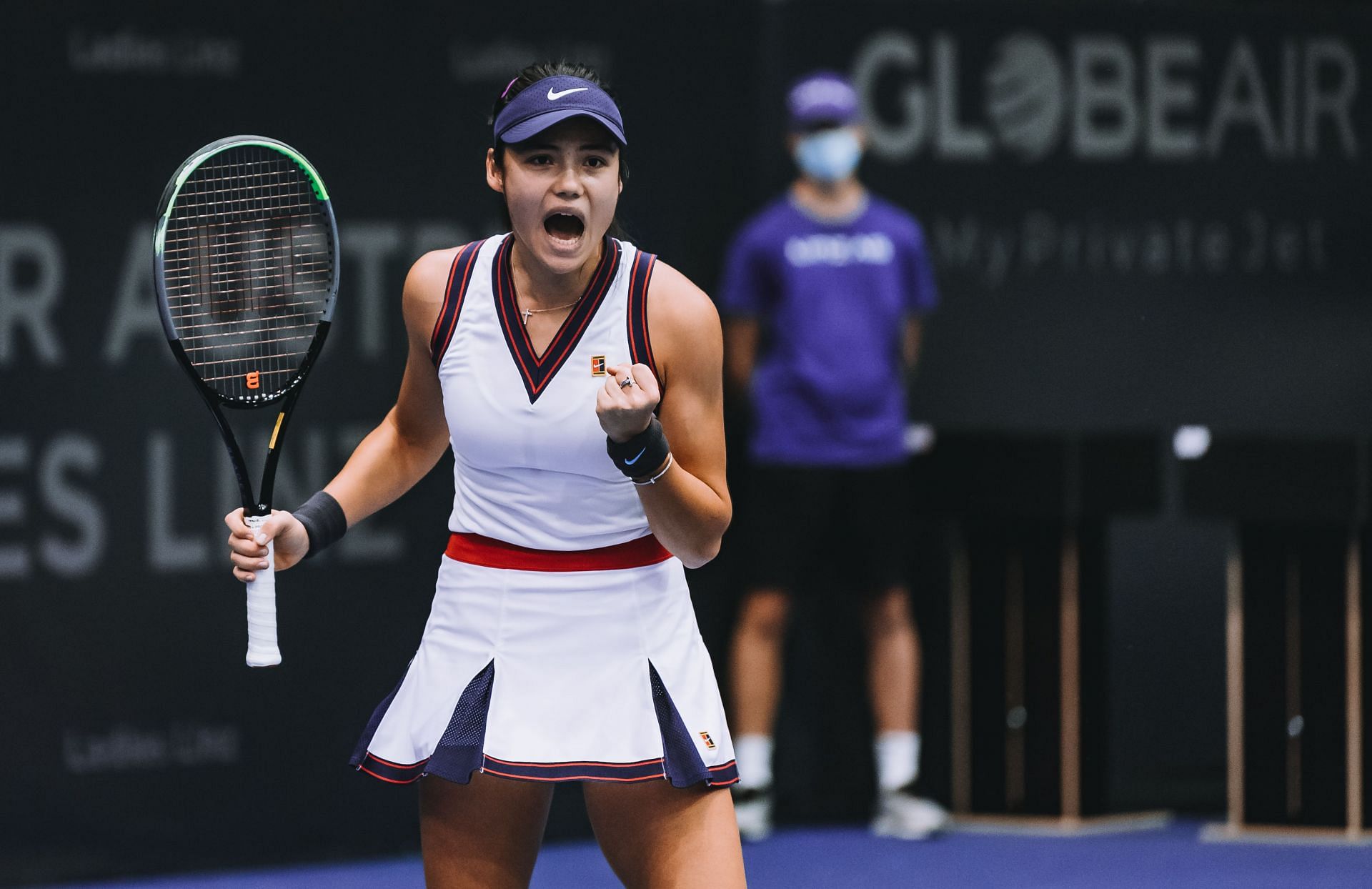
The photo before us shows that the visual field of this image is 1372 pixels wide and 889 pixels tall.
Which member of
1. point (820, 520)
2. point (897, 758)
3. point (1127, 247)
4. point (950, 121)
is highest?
point (950, 121)

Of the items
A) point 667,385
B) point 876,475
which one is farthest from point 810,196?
point 667,385

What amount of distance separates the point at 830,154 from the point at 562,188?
2784mm

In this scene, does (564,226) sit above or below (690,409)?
above

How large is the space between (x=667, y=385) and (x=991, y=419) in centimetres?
315

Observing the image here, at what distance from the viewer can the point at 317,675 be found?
5.21m

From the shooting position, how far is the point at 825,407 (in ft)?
17.7

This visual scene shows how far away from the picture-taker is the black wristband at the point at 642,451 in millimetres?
2578

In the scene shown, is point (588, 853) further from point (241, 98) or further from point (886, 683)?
point (241, 98)

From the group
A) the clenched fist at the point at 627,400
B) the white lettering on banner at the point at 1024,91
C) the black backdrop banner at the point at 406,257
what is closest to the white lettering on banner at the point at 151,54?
the black backdrop banner at the point at 406,257

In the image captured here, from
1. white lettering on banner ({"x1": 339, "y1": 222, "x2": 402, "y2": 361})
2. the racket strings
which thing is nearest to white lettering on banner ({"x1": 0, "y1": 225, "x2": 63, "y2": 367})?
the racket strings

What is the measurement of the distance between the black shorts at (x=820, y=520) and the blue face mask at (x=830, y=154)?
2.54 feet

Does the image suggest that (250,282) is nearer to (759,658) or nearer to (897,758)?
(759,658)

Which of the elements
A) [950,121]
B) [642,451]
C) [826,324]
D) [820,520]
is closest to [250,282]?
[826,324]

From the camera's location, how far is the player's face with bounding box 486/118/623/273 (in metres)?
2.71
